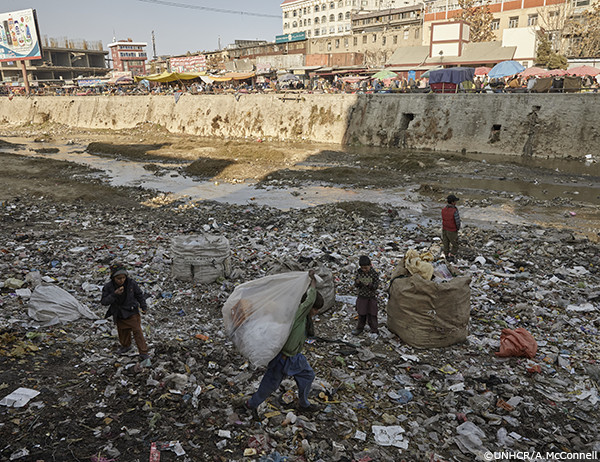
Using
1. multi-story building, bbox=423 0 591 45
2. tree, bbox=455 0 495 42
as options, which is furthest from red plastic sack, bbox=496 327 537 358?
tree, bbox=455 0 495 42

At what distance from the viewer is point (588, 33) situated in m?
32.4

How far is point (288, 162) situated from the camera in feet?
69.4

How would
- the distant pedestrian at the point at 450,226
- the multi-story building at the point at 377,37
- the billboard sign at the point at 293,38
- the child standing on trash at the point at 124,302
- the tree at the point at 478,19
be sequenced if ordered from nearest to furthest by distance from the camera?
1. the child standing on trash at the point at 124,302
2. the distant pedestrian at the point at 450,226
3. the tree at the point at 478,19
4. the multi-story building at the point at 377,37
5. the billboard sign at the point at 293,38

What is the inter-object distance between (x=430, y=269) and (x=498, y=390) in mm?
1464

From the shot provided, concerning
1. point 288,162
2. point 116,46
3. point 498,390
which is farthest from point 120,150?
point 116,46

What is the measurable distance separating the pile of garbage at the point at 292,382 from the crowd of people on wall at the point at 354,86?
54.9ft

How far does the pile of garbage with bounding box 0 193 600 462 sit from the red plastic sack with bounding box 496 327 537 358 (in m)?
0.08

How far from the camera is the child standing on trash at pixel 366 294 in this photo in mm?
5085

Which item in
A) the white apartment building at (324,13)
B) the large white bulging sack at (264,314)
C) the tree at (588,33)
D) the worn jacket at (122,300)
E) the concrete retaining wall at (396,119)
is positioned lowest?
the worn jacket at (122,300)

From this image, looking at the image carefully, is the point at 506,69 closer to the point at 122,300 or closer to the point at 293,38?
the point at 122,300

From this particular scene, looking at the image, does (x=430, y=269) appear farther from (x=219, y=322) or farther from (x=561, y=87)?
(x=561, y=87)

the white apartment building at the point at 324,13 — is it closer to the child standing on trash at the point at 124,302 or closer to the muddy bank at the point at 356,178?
the muddy bank at the point at 356,178

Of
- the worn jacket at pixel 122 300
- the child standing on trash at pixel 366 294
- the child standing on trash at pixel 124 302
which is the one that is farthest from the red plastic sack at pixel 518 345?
the worn jacket at pixel 122 300

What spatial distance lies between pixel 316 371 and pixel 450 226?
4.37 metres
